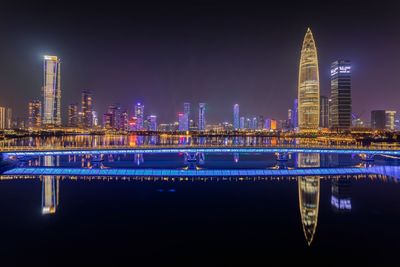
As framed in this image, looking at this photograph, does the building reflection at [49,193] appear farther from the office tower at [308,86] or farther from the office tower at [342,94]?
the office tower at [342,94]

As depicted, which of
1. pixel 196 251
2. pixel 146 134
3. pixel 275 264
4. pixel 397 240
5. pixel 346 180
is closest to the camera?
pixel 275 264

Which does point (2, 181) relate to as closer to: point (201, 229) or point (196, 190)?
point (196, 190)

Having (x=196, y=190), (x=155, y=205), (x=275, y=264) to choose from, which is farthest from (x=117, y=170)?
(x=275, y=264)

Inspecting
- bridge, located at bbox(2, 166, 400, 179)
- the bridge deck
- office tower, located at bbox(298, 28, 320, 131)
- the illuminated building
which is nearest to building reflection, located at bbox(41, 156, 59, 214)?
bridge, located at bbox(2, 166, 400, 179)

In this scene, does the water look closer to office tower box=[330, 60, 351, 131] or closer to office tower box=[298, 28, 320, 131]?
office tower box=[298, 28, 320, 131]

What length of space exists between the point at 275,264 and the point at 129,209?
1345cm

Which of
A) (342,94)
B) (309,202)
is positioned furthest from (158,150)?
(342,94)

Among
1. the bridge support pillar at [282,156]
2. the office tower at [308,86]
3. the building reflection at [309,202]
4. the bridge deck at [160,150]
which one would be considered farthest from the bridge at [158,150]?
the office tower at [308,86]

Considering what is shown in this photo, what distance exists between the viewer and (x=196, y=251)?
19156 millimetres

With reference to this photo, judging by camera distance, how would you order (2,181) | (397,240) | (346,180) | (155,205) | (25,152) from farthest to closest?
(25,152)
(346,180)
(2,181)
(155,205)
(397,240)

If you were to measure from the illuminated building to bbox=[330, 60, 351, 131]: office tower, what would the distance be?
482ft

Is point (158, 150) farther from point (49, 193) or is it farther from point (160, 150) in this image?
point (49, 193)

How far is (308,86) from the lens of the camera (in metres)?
152

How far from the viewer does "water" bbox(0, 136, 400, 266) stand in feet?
60.6
